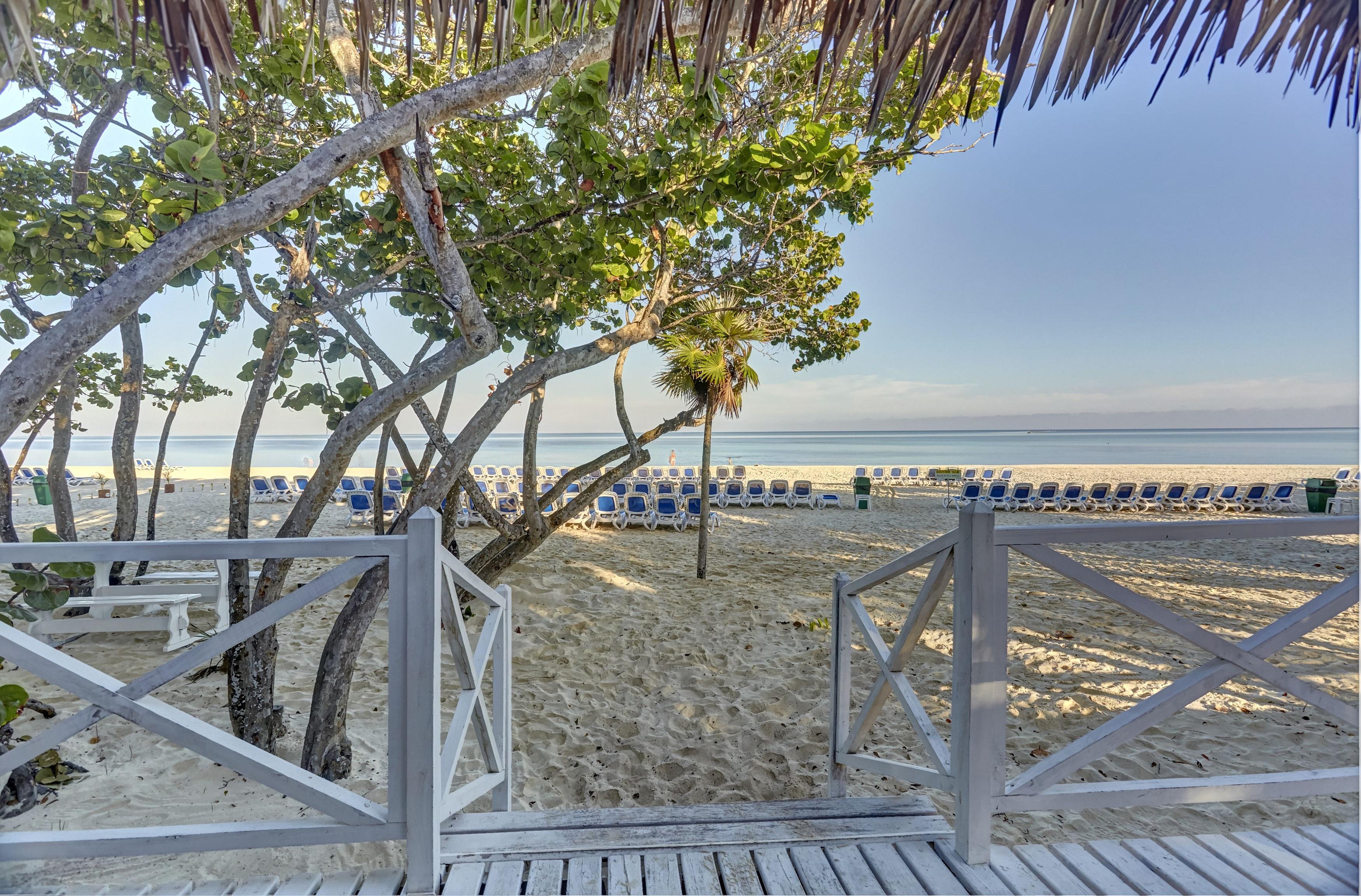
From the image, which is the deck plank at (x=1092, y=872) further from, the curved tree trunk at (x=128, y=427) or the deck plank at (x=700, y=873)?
the curved tree trunk at (x=128, y=427)

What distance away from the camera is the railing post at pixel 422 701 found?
1560 mm

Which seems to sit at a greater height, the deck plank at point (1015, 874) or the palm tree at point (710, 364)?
the palm tree at point (710, 364)

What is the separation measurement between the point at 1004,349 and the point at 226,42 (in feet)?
176

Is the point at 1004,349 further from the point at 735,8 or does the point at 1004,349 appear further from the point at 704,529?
the point at 735,8

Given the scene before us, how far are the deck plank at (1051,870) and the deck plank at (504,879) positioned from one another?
5.19ft

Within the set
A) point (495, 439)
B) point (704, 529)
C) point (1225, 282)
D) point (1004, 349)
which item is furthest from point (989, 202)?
point (495, 439)

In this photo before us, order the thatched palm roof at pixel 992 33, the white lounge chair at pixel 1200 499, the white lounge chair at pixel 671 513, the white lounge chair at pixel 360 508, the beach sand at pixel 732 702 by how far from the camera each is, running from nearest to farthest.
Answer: the thatched palm roof at pixel 992 33 → the beach sand at pixel 732 702 → the white lounge chair at pixel 360 508 → the white lounge chair at pixel 671 513 → the white lounge chair at pixel 1200 499

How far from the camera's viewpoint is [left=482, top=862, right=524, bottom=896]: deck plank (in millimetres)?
1551

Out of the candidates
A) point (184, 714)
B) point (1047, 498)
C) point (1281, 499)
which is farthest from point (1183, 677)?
point (1281, 499)

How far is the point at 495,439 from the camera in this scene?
6234cm

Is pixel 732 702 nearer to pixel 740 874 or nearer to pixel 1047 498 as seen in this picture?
pixel 740 874

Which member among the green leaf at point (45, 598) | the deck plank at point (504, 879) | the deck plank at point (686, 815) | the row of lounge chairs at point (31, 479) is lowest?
the deck plank at point (686, 815)

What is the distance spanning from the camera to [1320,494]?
12.1 meters

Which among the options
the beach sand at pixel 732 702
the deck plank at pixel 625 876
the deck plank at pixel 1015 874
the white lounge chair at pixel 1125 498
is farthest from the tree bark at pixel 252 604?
the white lounge chair at pixel 1125 498
